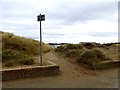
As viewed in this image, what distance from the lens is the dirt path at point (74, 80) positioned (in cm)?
909

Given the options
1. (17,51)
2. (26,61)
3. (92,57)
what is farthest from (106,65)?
(17,51)

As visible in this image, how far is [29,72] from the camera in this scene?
1010 centimetres

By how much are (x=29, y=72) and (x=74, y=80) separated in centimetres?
187

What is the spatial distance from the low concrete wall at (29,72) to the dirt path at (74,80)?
283 millimetres

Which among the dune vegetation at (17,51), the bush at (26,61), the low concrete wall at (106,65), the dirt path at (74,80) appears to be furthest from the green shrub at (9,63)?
the low concrete wall at (106,65)

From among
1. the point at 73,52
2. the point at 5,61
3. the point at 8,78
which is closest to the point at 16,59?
the point at 5,61

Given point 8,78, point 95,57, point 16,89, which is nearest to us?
point 16,89

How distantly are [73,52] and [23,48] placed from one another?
10.6 feet

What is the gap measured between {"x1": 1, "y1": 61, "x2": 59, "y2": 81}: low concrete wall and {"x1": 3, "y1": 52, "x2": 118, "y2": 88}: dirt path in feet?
0.93

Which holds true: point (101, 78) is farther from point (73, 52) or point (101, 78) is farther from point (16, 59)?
point (73, 52)

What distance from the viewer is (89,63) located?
42.7 ft

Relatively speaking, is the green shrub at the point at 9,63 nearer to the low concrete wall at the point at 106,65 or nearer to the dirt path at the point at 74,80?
the dirt path at the point at 74,80

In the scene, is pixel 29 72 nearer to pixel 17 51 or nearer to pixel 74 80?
pixel 74 80

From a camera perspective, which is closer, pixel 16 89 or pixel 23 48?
pixel 16 89
